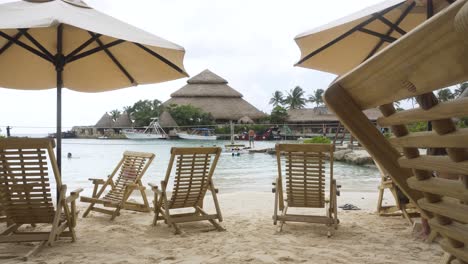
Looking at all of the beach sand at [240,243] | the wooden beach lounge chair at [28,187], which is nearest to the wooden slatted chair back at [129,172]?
the beach sand at [240,243]

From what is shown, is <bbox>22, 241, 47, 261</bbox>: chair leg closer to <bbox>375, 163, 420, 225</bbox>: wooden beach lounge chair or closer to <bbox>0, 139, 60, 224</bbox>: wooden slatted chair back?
<bbox>0, 139, 60, 224</bbox>: wooden slatted chair back

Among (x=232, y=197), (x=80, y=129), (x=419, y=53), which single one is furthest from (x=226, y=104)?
(x=419, y=53)

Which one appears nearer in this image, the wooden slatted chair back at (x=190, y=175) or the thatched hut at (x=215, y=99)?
the wooden slatted chair back at (x=190, y=175)

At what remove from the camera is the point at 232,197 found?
649 cm

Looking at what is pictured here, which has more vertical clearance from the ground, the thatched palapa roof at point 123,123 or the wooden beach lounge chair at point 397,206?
the thatched palapa roof at point 123,123

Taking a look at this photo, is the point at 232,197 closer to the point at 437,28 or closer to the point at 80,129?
the point at 437,28

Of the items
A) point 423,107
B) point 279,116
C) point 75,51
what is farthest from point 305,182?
point 279,116

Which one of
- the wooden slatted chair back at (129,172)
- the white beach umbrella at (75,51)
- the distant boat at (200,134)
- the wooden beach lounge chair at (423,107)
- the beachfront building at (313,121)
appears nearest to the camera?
the wooden beach lounge chair at (423,107)

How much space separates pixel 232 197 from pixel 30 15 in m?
3.97

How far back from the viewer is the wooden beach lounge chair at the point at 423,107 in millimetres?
A: 581

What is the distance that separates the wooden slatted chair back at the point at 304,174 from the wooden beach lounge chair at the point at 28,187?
1905 millimetres

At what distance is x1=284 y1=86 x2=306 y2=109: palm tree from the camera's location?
219 ft

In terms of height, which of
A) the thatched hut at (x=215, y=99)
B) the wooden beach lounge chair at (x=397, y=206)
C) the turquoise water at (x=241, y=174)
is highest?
the thatched hut at (x=215, y=99)

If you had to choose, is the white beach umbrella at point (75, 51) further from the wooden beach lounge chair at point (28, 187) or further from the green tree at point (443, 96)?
the green tree at point (443, 96)
